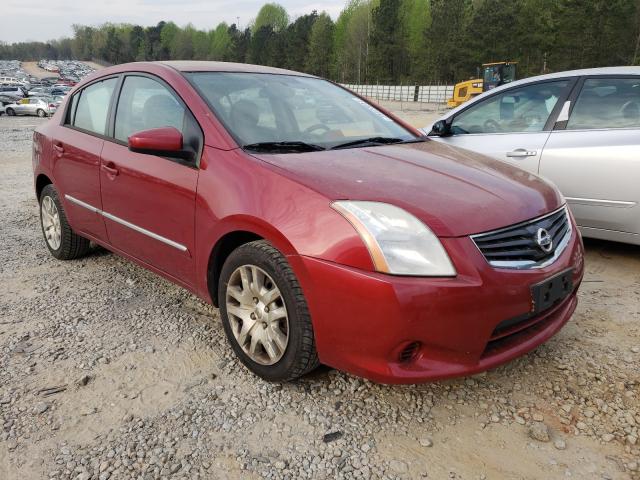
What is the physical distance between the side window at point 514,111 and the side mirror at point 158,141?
3066 millimetres

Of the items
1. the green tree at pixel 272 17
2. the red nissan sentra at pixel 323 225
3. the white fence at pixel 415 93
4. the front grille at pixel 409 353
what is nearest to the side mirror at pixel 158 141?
the red nissan sentra at pixel 323 225

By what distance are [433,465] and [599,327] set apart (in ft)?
5.42

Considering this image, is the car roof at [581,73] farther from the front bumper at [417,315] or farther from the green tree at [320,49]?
the green tree at [320,49]

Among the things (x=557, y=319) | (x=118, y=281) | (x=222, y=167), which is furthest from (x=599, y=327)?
(x=118, y=281)

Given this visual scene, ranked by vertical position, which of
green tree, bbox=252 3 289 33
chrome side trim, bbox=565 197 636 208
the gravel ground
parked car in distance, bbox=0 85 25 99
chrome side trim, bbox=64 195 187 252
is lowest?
the gravel ground

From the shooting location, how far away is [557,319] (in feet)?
8.15

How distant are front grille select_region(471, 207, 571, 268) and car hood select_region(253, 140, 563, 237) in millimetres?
35

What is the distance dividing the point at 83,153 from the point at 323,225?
2.27m

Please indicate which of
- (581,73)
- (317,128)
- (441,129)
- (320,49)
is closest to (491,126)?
(441,129)

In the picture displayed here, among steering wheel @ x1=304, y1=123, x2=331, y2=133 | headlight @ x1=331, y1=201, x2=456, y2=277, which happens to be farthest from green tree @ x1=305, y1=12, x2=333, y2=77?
headlight @ x1=331, y1=201, x2=456, y2=277

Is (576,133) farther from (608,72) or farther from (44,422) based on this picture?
(44,422)

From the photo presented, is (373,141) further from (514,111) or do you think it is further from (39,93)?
(39,93)

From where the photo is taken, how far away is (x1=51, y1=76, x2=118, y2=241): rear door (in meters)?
3.55

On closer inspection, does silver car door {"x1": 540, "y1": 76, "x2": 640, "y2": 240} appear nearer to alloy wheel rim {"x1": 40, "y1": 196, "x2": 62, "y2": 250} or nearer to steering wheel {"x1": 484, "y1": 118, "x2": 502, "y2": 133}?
steering wheel {"x1": 484, "y1": 118, "x2": 502, "y2": 133}
